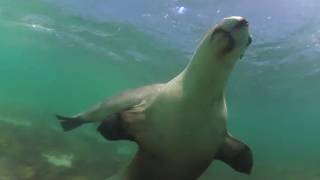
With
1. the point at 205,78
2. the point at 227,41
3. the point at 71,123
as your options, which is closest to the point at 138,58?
the point at 71,123

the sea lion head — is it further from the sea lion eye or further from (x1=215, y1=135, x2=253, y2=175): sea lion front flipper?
(x1=215, y1=135, x2=253, y2=175): sea lion front flipper

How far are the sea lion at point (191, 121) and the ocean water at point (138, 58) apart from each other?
180 inches

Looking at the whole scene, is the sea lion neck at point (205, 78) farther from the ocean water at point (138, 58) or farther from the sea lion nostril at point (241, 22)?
the ocean water at point (138, 58)

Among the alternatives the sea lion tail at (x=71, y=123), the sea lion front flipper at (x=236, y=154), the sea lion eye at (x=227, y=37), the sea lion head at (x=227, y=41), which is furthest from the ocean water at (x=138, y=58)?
the sea lion eye at (x=227, y=37)

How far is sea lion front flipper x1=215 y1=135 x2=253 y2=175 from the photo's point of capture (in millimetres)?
4809

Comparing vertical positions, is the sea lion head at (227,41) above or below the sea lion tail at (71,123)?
above

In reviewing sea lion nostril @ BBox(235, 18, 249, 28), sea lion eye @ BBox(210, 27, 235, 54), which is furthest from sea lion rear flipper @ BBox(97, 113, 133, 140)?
sea lion nostril @ BBox(235, 18, 249, 28)

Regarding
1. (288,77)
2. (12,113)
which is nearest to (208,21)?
(288,77)

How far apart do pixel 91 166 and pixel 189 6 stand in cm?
717

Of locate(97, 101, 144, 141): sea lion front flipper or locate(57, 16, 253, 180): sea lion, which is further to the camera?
locate(97, 101, 144, 141): sea lion front flipper

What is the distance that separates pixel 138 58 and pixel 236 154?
24.2 metres

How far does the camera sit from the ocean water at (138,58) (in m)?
13.8

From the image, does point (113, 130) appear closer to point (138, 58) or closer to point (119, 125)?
point (119, 125)

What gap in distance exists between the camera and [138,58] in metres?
28.8
